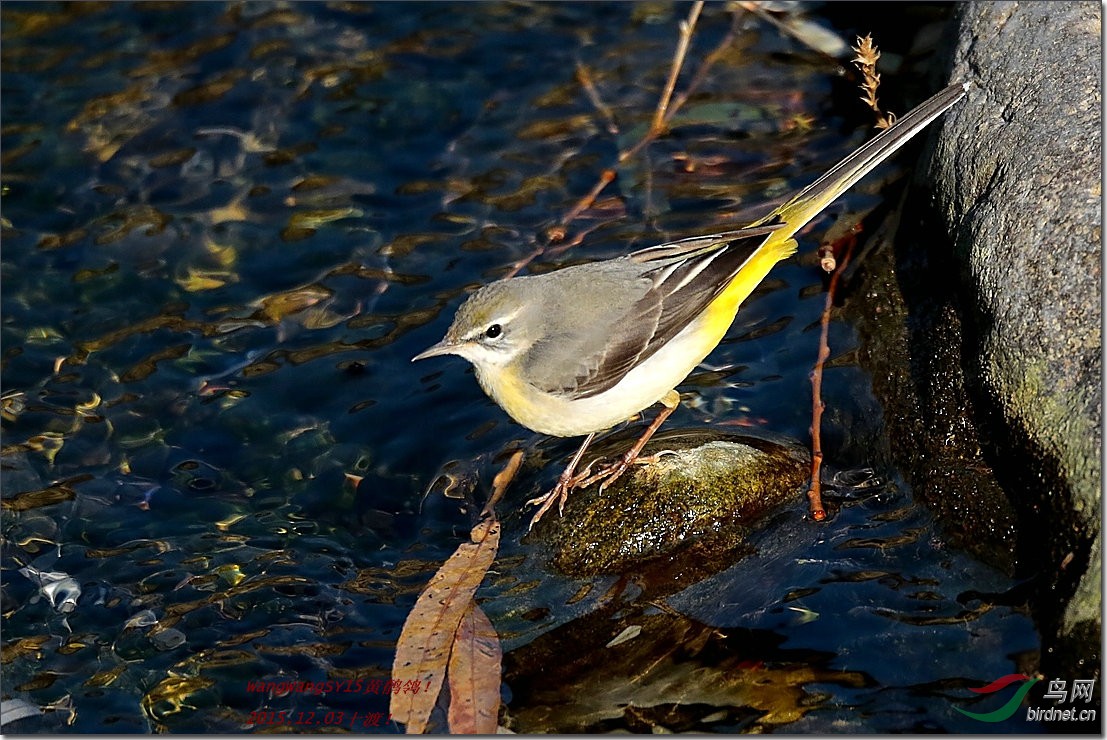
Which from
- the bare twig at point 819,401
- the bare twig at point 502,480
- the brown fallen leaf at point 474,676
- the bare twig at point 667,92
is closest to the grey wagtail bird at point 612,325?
the bare twig at point 502,480

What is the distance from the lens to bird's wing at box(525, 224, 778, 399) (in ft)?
23.0

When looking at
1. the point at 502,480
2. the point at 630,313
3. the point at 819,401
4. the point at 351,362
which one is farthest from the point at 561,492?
the point at 351,362

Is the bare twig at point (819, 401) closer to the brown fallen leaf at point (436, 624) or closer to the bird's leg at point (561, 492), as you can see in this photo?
the bird's leg at point (561, 492)

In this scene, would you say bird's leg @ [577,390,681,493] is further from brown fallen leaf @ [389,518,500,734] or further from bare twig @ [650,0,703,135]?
bare twig @ [650,0,703,135]

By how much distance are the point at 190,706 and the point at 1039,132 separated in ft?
18.6

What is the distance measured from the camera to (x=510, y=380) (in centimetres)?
698

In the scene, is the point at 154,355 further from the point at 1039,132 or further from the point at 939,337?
the point at 1039,132

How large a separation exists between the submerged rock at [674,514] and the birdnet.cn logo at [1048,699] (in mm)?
1606

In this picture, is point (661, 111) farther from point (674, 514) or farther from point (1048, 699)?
point (1048, 699)

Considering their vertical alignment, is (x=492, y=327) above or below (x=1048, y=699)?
above

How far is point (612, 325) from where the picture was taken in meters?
7.11

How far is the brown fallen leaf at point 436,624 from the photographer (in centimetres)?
600

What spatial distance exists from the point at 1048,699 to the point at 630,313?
10.2 ft

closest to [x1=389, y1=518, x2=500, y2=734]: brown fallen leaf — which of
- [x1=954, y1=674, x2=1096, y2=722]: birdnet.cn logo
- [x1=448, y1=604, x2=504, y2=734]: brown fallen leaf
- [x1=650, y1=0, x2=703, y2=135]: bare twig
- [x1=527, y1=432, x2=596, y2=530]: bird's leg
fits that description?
[x1=448, y1=604, x2=504, y2=734]: brown fallen leaf
